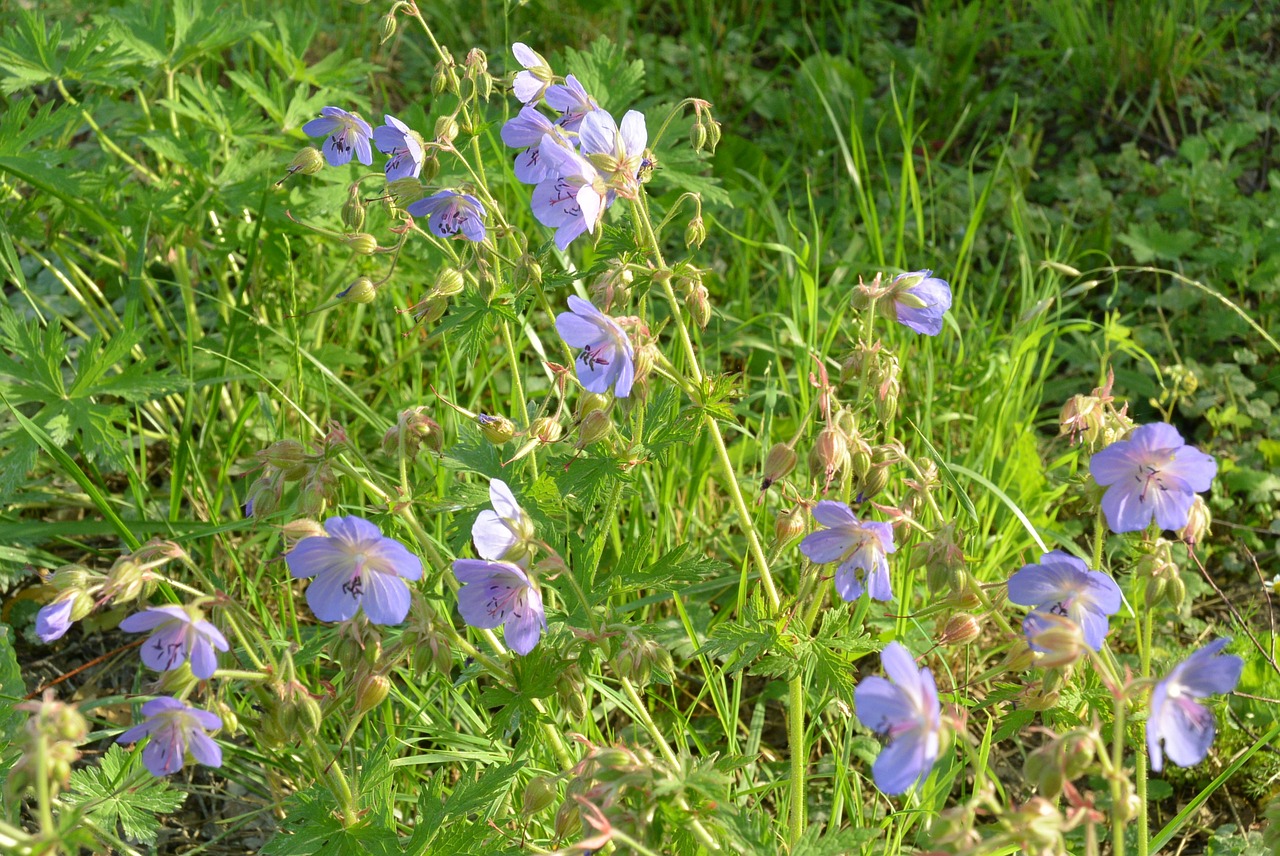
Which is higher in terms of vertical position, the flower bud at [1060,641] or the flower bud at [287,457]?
the flower bud at [1060,641]

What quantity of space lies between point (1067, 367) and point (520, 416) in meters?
1.86

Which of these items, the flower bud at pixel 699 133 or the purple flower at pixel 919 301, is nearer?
the purple flower at pixel 919 301

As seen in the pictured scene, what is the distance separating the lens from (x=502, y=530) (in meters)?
1.35

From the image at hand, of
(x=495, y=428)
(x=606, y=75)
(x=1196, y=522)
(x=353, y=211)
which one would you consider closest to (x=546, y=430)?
(x=495, y=428)

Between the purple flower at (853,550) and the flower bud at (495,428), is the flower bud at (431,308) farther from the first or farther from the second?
the purple flower at (853,550)

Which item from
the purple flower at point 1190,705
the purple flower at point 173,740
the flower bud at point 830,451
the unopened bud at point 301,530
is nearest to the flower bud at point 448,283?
the unopened bud at point 301,530

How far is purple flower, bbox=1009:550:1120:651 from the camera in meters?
1.28

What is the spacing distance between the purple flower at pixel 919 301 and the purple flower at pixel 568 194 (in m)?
0.41

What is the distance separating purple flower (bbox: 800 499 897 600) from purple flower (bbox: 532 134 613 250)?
48cm

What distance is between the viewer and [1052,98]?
3965 mm

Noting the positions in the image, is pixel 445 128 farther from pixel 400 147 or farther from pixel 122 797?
pixel 122 797

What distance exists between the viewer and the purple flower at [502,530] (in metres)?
1.33

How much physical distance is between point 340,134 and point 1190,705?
151 cm

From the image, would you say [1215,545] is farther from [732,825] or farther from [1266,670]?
[732,825]
